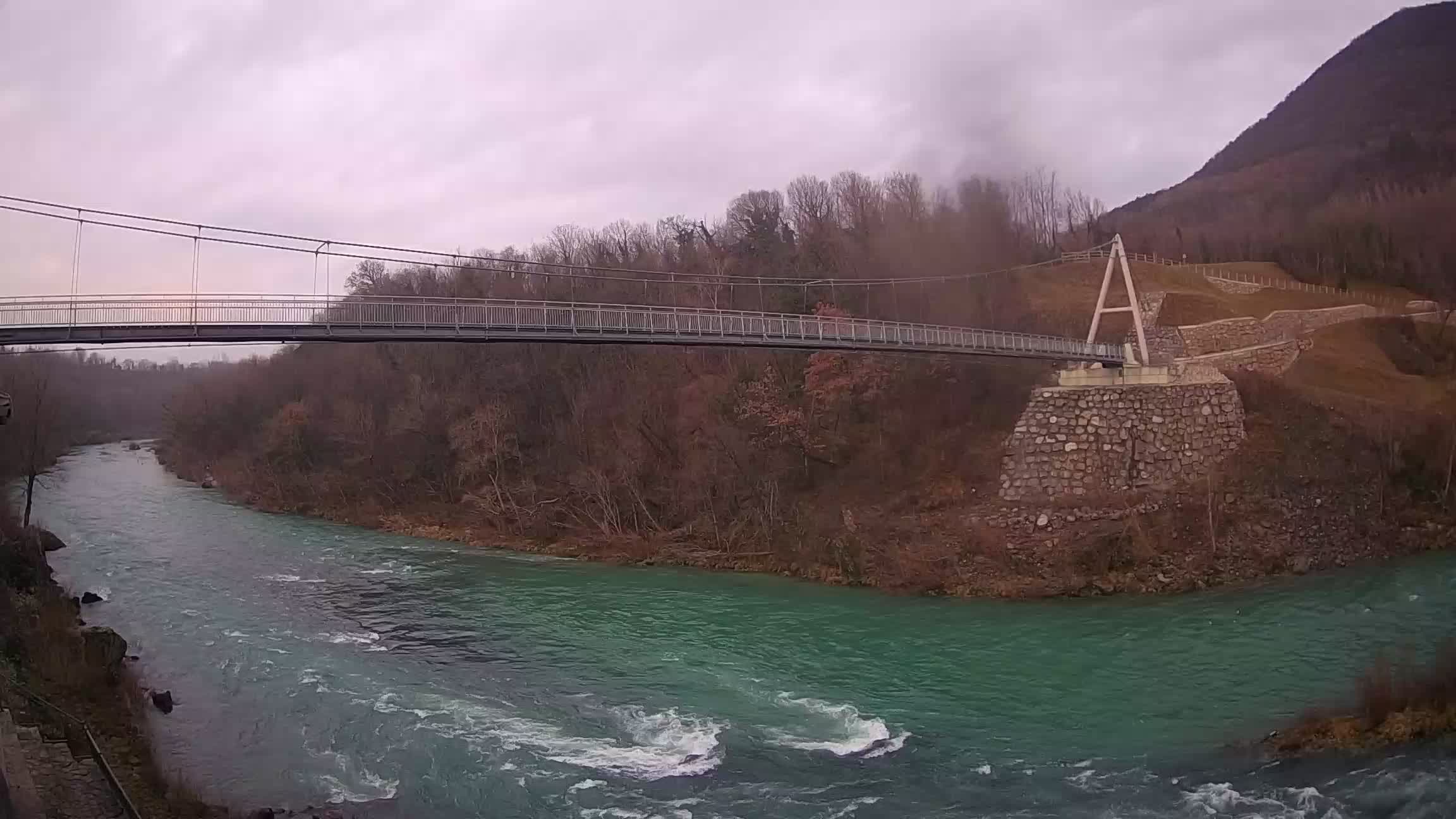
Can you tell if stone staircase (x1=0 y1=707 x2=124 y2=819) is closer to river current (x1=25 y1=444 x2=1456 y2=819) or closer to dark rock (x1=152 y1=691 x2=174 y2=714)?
river current (x1=25 y1=444 x2=1456 y2=819)

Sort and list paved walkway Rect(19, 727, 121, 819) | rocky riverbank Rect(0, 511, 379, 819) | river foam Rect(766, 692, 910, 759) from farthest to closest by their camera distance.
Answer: river foam Rect(766, 692, 910, 759), rocky riverbank Rect(0, 511, 379, 819), paved walkway Rect(19, 727, 121, 819)

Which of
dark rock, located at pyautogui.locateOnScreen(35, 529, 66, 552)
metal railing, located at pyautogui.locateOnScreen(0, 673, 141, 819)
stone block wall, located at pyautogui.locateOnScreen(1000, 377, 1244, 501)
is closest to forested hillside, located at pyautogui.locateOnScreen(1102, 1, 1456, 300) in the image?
stone block wall, located at pyautogui.locateOnScreen(1000, 377, 1244, 501)

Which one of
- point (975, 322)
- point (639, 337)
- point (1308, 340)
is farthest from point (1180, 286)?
point (639, 337)

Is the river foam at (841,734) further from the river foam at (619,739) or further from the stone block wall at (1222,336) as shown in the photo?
the stone block wall at (1222,336)

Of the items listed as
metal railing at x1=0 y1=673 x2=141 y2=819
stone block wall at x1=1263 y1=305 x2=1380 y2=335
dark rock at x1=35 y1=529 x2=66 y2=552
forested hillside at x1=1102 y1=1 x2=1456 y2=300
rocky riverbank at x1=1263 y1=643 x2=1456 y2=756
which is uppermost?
forested hillside at x1=1102 y1=1 x2=1456 y2=300

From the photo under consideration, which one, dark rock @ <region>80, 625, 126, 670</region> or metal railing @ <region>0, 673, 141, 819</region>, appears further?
dark rock @ <region>80, 625, 126, 670</region>

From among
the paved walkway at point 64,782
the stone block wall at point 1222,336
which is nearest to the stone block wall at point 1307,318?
the stone block wall at point 1222,336
